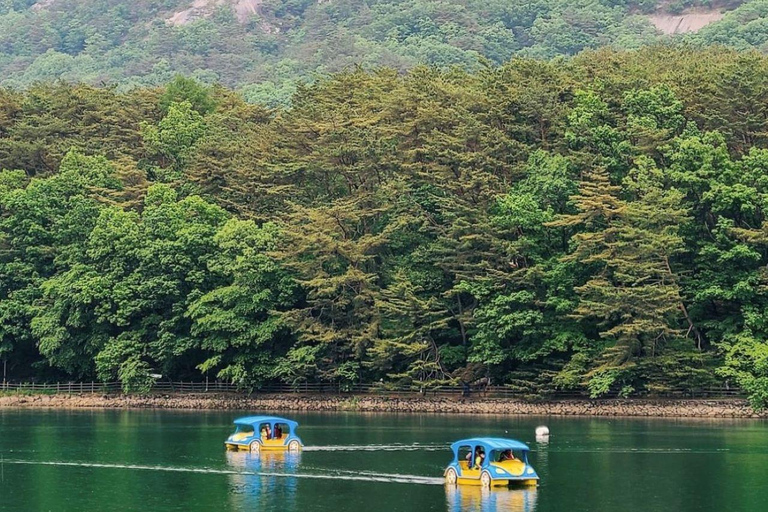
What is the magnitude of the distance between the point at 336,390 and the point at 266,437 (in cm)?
2614

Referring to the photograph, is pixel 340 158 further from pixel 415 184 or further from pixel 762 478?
pixel 762 478

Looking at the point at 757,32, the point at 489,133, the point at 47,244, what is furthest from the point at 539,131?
the point at 757,32

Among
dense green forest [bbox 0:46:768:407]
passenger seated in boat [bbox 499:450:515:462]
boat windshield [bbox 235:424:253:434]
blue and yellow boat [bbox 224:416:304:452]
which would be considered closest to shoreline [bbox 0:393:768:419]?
dense green forest [bbox 0:46:768:407]

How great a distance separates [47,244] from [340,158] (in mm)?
20180

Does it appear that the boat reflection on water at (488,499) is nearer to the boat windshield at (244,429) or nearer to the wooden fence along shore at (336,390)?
the boat windshield at (244,429)

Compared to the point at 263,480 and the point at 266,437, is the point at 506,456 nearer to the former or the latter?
the point at 263,480

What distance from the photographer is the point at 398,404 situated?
252 feet

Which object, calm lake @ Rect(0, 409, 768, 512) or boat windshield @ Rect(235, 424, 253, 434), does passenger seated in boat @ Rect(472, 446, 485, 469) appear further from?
boat windshield @ Rect(235, 424, 253, 434)

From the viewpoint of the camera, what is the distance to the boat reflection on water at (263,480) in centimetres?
3994

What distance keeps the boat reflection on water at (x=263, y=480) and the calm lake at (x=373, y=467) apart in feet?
0.19

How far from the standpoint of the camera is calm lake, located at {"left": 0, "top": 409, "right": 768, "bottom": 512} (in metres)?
40.0

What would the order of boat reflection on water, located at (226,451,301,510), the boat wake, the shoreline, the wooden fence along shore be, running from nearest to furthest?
boat reflection on water, located at (226,451,301,510) → the boat wake → the shoreline → the wooden fence along shore

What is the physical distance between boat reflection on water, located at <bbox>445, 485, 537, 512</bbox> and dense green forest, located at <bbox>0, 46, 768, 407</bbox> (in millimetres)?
27565

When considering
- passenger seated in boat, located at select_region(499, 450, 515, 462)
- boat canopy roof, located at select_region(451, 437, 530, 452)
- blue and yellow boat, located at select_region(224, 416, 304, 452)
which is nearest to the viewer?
boat canopy roof, located at select_region(451, 437, 530, 452)
